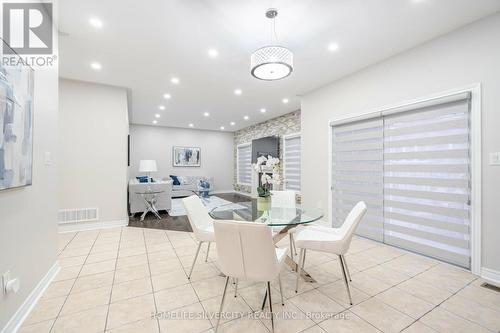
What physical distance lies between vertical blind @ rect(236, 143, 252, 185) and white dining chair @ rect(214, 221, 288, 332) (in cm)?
708

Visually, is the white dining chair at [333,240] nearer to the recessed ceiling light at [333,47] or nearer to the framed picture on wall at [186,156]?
the recessed ceiling light at [333,47]

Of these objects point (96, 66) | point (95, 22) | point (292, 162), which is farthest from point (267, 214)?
point (292, 162)

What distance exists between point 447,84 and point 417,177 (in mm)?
1163

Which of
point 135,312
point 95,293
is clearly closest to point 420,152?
point 135,312

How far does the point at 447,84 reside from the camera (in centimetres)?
255

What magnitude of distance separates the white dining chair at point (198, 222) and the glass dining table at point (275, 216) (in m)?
0.17

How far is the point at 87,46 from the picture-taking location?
113 inches

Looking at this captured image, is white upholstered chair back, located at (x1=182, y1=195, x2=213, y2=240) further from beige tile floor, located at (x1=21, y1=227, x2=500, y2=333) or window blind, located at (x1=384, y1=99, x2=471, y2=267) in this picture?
window blind, located at (x1=384, y1=99, x2=471, y2=267)

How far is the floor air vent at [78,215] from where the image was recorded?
385 cm

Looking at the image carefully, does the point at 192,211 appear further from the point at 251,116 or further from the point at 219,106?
the point at 251,116

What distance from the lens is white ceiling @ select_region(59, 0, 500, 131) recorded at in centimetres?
214

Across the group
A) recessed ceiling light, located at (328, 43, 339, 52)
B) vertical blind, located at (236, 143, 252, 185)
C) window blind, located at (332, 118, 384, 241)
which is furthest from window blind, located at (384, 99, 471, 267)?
vertical blind, located at (236, 143, 252, 185)

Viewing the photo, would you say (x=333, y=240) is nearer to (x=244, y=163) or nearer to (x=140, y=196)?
(x=140, y=196)

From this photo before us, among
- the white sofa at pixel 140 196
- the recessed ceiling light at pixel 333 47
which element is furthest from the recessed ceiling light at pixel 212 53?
the white sofa at pixel 140 196
